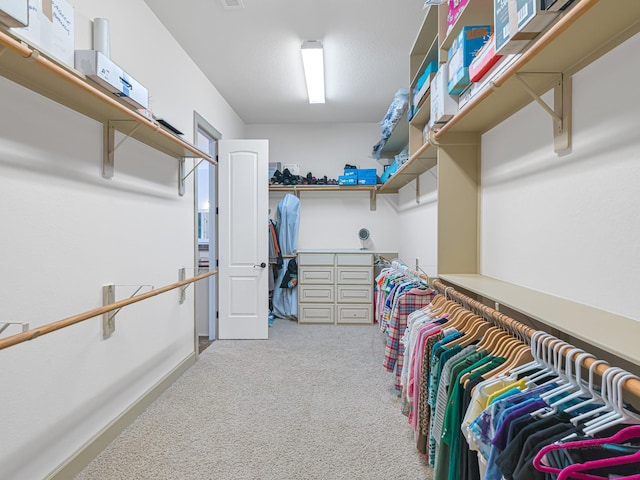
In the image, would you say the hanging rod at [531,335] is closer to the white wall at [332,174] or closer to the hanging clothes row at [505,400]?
the hanging clothes row at [505,400]

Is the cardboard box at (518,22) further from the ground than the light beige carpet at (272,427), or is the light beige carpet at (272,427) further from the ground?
the cardboard box at (518,22)

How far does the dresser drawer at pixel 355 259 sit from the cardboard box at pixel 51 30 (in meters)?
3.38

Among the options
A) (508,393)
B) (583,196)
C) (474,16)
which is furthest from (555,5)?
(508,393)

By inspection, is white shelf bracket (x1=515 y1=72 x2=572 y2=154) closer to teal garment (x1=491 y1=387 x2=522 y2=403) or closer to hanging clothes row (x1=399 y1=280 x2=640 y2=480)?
hanging clothes row (x1=399 y1=280 x2=640 y2=480)

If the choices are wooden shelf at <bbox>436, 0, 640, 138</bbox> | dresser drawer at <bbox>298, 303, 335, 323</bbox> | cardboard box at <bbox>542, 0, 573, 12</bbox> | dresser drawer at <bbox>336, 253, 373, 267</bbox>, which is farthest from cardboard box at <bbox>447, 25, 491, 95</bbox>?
dresser drawer at <bbox>298, 303, 335, 323</bbox>

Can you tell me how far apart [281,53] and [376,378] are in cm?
289

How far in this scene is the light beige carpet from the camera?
172 centimetres

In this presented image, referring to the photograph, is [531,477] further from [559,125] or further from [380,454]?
[380,454]

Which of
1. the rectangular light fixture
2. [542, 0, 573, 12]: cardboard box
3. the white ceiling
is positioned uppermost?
the white ceiling

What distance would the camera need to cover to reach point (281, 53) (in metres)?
3.02

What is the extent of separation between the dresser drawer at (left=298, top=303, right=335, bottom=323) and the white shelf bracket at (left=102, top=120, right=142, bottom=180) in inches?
118

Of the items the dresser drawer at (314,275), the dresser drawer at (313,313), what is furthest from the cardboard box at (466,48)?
the dresser drawer at (313,313)

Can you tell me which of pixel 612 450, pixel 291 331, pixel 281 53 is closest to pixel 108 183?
pixel 281 53

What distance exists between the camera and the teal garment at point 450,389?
1.20 metres
